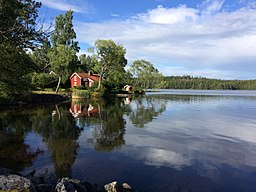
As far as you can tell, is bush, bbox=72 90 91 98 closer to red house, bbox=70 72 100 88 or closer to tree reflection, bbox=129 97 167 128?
red house, bbox=70 72 100 88

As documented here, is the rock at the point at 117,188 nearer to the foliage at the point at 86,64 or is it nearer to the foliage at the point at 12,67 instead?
the foliage at the point at 12,67

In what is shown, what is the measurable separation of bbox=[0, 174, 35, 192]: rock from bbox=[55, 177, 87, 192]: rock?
3.26ft

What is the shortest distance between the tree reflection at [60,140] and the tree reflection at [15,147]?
1.09m

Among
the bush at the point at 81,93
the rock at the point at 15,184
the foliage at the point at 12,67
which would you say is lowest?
the rock at the point at 15,184

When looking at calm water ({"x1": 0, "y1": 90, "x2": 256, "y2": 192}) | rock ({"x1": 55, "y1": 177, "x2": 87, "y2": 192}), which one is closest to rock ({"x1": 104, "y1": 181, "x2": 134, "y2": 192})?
calm water ({"x1": 0, "y1": 90, "x2": 256, "y2": 192})

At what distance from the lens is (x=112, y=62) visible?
73.6 metres

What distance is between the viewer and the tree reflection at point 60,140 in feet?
40.4

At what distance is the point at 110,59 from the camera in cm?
7231

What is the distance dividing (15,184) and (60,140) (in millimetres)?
9976

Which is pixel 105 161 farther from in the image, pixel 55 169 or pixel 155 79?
pixel 155 79

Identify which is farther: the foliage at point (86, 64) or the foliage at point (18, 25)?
the foliage at point (86, 64)

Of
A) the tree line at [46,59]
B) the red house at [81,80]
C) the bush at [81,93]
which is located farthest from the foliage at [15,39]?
the red house at [81,80]

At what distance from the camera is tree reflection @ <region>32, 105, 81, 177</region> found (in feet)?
40.4

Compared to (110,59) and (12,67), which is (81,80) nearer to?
(110,59)
